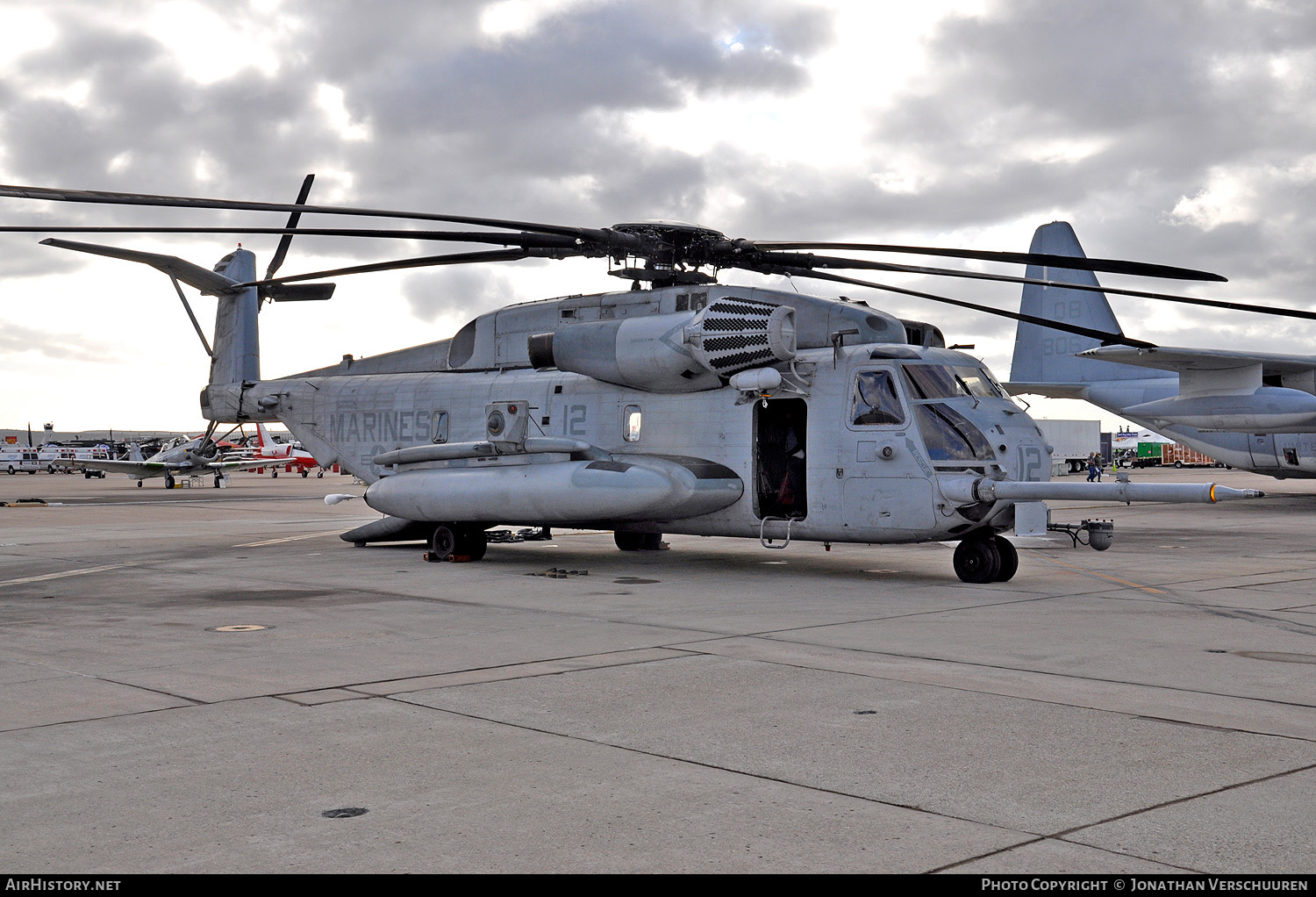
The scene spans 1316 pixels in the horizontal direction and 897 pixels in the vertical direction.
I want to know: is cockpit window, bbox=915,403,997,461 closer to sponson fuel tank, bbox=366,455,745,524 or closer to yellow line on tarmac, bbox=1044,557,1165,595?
yellow line on tarmac, bbox=1044,557,1165,595

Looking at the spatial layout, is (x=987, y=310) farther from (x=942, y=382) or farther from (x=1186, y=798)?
(x=1186, y=798)

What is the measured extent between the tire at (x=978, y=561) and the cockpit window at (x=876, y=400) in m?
1.74

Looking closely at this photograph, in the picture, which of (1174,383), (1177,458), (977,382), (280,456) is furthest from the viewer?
(1177,458)

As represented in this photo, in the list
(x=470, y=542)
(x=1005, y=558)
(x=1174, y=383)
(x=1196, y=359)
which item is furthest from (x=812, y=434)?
(x=1174, y=383)

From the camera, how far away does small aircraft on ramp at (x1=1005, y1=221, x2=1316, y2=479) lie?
86.3 feet

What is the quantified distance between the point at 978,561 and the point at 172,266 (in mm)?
13033

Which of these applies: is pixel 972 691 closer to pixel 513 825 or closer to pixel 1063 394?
pixel 513 825

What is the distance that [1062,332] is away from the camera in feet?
100.0

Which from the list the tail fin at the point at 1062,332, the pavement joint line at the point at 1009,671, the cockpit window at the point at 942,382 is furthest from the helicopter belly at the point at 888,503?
the tail fin at the point at 1062,332

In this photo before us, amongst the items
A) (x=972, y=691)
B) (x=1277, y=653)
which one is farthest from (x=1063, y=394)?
(x=972, y=691)

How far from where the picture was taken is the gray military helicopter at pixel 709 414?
1292 cm

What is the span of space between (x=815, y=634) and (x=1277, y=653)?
11.3 feet

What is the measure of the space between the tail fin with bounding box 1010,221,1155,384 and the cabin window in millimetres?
18369

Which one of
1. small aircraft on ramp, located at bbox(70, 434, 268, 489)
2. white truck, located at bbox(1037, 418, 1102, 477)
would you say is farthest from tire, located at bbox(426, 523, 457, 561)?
white truck, located at bbox(1037, 418, 1102, 477)
